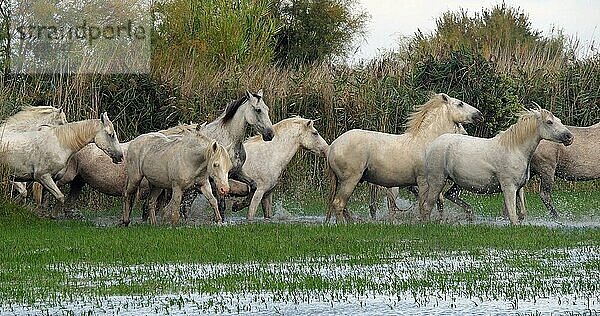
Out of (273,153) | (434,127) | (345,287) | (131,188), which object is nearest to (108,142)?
(131,188)

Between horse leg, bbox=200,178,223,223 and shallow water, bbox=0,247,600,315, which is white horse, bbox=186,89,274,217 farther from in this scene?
shallow water, bbox=0,247,600,315

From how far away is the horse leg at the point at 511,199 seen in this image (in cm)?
1714

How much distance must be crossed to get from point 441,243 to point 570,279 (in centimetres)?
339

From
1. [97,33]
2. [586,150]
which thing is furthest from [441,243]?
[97,33]

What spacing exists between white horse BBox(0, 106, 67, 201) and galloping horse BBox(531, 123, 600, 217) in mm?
7855

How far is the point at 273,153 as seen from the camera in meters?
20.1

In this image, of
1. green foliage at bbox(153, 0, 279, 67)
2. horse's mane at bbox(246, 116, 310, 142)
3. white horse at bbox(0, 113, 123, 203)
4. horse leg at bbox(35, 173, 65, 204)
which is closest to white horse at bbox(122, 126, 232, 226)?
white horse at bbox(0, 113, 123, 203)

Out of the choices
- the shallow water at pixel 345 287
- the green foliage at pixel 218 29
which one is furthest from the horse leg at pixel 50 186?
the green foliage at pixel 218 29

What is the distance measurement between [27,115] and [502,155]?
8.07m

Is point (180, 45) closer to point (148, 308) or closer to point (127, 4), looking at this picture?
point (127, 4)

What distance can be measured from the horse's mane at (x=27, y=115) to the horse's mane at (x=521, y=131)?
774cm

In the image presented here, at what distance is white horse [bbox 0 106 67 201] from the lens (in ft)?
65.7

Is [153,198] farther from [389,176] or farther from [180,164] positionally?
[389,176]

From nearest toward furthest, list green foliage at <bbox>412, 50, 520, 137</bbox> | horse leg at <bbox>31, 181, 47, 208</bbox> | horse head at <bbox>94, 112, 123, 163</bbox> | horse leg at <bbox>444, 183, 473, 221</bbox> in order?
1. horse head at <bbox>94, 112, 123, 163</bbox>
2. horse leg at <bbox>444, 183, 473, 221</bbox>
3. horse leg at <bbox>31, 181, 47, 208</bbox>
4. green foliage at <bbox>412, 50, 520, 137</bbox>
